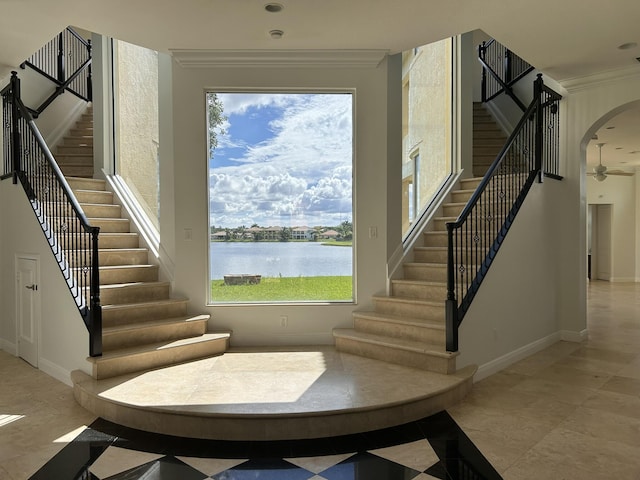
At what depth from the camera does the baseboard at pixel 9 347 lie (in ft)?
16.3

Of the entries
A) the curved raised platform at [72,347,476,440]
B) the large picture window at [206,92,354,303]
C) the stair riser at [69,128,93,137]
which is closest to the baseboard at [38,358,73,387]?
the curved raised platform at [72,347,476,440]

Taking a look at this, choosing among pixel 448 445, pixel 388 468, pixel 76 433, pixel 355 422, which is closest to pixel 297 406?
pixel 355 422

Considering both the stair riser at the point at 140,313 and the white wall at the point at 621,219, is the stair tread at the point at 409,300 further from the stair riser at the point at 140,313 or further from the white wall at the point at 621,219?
the white wall at the point at 621,219

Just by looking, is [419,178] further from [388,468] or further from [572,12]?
[388,468]

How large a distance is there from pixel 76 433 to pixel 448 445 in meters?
2.63

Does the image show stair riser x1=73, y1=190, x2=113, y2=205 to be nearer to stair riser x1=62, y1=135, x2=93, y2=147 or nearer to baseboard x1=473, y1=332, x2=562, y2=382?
stair riser x1=62, y1=135, x2=93, y2=147

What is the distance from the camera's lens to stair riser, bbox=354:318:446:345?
13.5 feet

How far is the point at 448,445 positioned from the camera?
290 centimetres

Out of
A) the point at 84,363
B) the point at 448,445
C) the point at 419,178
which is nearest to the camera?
the point at 448,445

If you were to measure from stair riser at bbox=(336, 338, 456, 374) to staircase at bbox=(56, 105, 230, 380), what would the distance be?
1332mm

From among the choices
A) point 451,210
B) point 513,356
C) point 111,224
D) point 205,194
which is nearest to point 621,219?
point 451,210

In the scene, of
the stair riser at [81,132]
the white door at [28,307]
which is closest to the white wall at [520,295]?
the white door at [28,307]

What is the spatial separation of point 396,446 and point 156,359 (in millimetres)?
2378

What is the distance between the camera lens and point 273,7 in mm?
3676
